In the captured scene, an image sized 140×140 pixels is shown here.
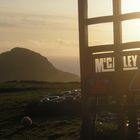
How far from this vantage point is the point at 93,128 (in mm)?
12242

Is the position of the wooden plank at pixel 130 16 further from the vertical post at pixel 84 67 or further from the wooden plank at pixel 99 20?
the vertical post at pixel 84 67

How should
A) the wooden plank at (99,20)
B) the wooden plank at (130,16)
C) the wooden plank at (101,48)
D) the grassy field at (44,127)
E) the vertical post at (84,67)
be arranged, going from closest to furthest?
1. the wooden plank at (130,16)
2. the wooden plank at (99,20)
3. the wooden plank at (101,48)
4. the vertical post at (84,67)
5. the grassy field at (44,127)

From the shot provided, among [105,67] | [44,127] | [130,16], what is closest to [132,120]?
[105,67]

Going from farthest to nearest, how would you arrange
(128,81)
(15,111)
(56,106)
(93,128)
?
1. (15,111)
2. (56,106)
3. (93,128)
4. (128,81)

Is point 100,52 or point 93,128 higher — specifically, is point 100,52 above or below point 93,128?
above

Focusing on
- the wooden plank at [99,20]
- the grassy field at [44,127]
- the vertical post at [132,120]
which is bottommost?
the grassy field at [44,127]

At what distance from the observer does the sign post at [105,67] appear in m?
11.3

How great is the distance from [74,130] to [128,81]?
6226mm

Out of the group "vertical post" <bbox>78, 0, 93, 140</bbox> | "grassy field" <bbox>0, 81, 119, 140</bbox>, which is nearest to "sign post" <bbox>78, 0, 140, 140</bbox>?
"vertical post" <bbox>78, 0, 93, 140</bbox>

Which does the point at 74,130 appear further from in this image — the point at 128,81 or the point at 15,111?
the point at 15,111

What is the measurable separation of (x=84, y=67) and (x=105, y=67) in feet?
2.29

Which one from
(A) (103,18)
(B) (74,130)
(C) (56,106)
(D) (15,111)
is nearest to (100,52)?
(A) (103,18)

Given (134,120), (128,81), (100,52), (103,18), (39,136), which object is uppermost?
(103,18)

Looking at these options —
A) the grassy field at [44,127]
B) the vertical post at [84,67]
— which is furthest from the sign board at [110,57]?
the grassy field at [44,127]
